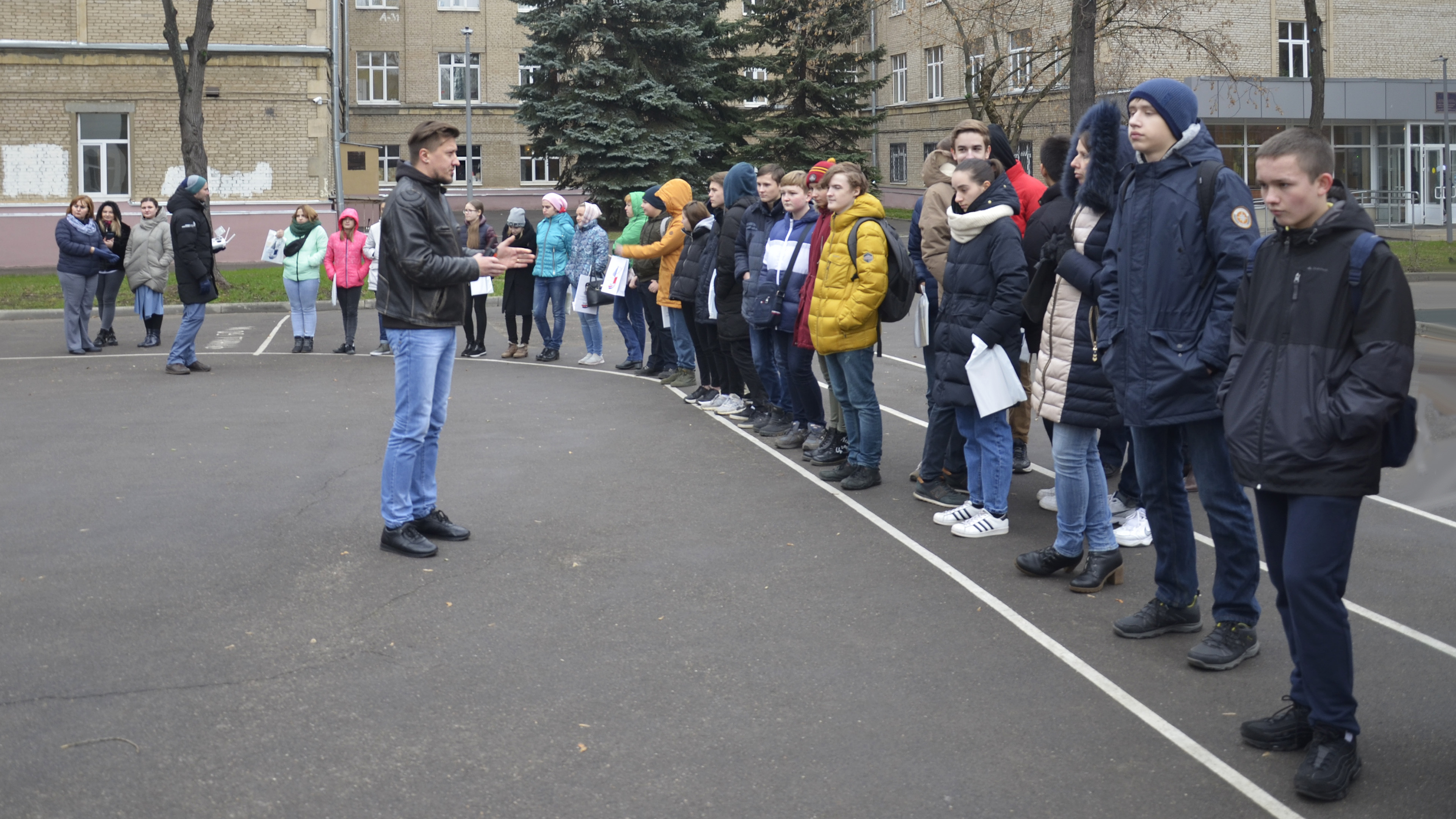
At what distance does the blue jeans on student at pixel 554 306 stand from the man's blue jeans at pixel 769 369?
5631mm

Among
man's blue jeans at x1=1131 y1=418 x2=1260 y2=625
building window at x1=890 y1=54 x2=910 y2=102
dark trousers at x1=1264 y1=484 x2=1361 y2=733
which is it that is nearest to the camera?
dark trousers at x1=1264 y1=484 x2=1361 y2=733

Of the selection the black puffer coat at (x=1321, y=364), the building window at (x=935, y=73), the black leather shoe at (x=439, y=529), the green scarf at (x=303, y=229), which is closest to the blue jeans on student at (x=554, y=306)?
the green scarf at (x=303, y=229)

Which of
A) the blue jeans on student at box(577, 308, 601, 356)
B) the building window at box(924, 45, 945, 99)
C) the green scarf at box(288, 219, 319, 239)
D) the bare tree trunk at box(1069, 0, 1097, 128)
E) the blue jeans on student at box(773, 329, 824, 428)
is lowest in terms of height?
the blue jeans on student at box(773, 329, 824, 428)

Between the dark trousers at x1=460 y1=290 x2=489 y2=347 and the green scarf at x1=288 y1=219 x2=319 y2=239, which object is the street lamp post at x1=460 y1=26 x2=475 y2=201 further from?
the dark trousers at x1=460 y1=290 x2=489 y2=347

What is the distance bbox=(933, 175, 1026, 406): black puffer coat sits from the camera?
7.22m

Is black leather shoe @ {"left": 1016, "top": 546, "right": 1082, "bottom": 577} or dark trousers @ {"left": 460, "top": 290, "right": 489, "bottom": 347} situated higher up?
dark trousers @ {"left": 460, "top": 290, "right": 489, "bottom": 347}

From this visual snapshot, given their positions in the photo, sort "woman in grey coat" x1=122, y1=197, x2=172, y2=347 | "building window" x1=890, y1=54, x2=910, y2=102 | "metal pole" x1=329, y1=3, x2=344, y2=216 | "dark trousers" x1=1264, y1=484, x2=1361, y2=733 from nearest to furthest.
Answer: "dark trousers" x1=1264, y1=484, x2=1361, y2=733, "woman in grey coat" x1=122, y1=197, x2=172, y2=347, "metal pole" x1=329, y1=3, x2=344, y2=216, "building window" x1=890, y1=54, x2=910, y2=102

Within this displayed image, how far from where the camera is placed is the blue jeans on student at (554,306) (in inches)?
640

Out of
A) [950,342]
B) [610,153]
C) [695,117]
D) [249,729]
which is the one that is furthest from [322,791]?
[695,117]

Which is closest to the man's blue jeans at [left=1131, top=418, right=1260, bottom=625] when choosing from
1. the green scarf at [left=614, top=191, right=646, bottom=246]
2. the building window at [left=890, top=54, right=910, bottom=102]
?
the green scarf at [left=614, top=191, right=646, bottom=246]

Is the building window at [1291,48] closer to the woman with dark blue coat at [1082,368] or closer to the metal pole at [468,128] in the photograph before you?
the metal pole at [468,128]

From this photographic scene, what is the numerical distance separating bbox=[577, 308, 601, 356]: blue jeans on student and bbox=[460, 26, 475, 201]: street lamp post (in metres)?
31.7

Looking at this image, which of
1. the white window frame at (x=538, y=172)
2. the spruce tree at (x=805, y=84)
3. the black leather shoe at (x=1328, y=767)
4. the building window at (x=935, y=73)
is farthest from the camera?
the white window frame at (x=538, y=172)

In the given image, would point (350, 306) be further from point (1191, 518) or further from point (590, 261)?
point (1191, 518)
